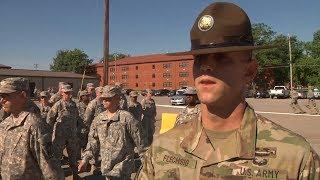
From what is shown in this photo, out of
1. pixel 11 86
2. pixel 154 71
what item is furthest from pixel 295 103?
pixel 154 71

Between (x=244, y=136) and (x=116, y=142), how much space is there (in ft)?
14.6

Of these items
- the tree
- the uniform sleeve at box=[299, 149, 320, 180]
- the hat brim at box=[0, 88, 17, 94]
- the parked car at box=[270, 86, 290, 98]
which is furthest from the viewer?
the tree

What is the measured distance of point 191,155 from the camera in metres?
2.02

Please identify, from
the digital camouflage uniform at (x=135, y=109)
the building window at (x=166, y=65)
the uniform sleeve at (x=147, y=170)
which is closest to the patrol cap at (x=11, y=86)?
the uniform sleeve at (x=147, y=170)

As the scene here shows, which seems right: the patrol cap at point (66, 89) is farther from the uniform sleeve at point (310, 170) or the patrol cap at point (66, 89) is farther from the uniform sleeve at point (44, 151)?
the uniform sleeve at point (310, 170)

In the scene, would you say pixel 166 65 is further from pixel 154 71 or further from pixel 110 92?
pixel 110 92

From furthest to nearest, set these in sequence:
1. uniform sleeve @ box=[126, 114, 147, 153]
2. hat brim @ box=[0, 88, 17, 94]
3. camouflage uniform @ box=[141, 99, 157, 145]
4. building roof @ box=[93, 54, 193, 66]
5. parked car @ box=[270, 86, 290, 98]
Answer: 1. building roof @ box=[93, 54, 193, 66]
2. parked car @ box=[270, 86, 290, 98]
3. camouflage uniform @ box=[141, 99, 157, 145]
4. uniform sleeve @ box=[126, 114, 147, 153]
5. hat brim @ box=[0, 88, 17, 94]

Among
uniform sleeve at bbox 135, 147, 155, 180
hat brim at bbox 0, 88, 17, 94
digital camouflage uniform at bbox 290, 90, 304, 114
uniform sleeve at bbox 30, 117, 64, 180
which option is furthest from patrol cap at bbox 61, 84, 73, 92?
digital camouflage uniform at bbox 290, 90, 304, 114

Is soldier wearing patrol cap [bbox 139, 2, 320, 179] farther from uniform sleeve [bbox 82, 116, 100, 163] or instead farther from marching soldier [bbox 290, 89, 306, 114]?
marching soldier [bbox 290, 89, 306, 114]

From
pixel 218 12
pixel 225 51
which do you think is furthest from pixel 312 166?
pixel 218 12

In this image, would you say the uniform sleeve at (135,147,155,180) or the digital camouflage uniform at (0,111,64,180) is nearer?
the uniform sleeve at (135,147,155,180)

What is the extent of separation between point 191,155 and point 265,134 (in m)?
0.37

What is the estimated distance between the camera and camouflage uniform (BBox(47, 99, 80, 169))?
9328 mm

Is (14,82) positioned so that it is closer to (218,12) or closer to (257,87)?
(218,12)
